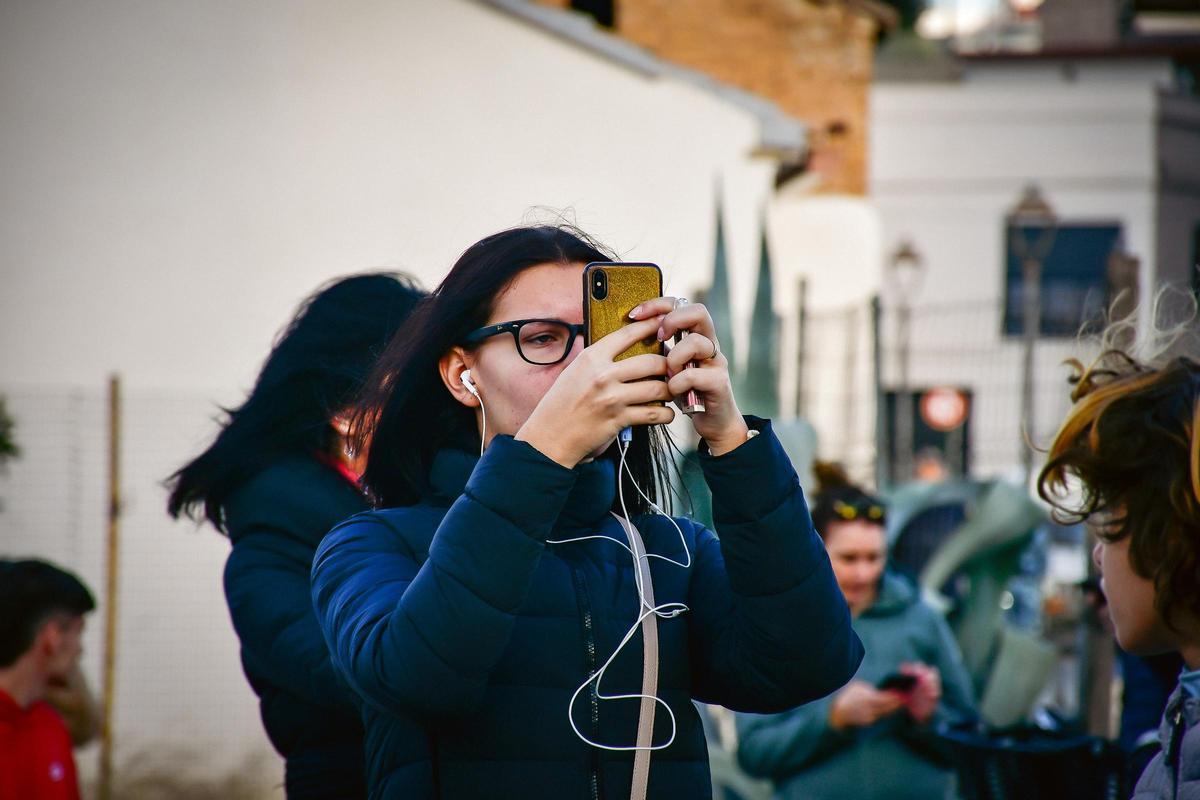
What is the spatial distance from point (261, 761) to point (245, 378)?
2740mm

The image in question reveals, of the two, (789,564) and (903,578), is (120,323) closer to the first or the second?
(903,578)

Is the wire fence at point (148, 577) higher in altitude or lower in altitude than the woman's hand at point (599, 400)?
lower

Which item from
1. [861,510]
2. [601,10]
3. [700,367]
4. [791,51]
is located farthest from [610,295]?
[791,51]

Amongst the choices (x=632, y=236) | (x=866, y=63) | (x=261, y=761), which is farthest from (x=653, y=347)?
(x=866, y=63)

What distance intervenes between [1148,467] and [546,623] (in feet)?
3.02

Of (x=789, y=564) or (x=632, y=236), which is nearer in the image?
(x=789, y=564)

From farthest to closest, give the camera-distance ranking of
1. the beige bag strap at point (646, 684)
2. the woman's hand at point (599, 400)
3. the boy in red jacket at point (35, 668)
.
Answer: the boy in red jacket at point (35, 668)
the beige bag strap at point (646, 684)
the woman's hand at point (599, 400)

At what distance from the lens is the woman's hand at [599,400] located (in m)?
1.48

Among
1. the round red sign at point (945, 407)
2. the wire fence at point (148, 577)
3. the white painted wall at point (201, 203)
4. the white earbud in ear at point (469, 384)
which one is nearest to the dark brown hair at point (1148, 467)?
the white earbud in ear at point (469, 384)

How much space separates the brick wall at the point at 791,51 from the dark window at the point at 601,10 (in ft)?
0.32

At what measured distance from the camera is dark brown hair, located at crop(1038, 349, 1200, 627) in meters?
1.86

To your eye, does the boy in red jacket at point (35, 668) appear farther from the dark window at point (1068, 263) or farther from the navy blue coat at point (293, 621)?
the dark window at point (1068, 263)

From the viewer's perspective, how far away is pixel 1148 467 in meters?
1.89

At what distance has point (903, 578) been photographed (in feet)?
14.2
